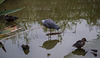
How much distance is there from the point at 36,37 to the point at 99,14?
3.02 metres

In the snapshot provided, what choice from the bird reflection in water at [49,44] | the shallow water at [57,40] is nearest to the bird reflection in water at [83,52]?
the shallow water at [57,40]

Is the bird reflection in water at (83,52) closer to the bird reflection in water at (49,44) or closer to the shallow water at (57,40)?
the shallow water at (57,40)

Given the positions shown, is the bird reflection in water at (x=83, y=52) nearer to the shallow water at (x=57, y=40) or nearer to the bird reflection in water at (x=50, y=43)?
the shallow water at (x=57, y=40)

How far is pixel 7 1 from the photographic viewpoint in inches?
331

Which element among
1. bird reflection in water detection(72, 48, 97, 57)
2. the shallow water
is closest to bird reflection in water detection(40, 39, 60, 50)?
the shallow water

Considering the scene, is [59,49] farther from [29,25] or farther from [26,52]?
[29,25]

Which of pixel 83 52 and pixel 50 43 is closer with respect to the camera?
pixel 83 52

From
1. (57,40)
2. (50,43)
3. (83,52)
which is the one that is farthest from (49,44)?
(83,52)

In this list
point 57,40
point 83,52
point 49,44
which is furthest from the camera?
point 57,40

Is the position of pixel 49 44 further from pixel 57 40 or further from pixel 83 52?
pixel 83 52

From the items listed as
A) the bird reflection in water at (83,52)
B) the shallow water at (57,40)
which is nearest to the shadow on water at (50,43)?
the shallow water at (57,40)

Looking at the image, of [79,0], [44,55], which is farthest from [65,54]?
[79,0]

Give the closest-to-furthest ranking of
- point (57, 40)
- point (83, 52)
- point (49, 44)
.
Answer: point (83, 52), point (49, 44), point (57, 40)

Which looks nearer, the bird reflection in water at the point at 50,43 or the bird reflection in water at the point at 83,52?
the bird reflection in water at the point at 83,52
